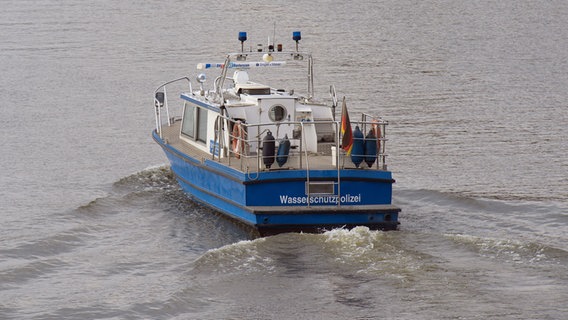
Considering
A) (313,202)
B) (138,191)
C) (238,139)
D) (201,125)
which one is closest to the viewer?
(313,202)

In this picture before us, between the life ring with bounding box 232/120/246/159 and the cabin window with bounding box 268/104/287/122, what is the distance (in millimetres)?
908

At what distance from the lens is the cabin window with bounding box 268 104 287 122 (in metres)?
22.1

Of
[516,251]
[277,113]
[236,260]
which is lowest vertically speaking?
[236,260]

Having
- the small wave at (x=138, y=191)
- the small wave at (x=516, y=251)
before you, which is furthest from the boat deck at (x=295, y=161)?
the small wave at (x=516, y=251)

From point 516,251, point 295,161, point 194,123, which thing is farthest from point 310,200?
point 194,123

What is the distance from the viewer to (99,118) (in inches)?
1294

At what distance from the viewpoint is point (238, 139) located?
2097 cm

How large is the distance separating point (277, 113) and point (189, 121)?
9.00 ft

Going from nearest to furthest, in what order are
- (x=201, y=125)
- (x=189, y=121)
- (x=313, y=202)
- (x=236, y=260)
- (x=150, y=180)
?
(x=236, y=260) < (x=313, y=202) < (x=201, y=125) < (x=189, y=121) < (x=150, y=180)

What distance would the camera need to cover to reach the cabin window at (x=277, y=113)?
72.6ft

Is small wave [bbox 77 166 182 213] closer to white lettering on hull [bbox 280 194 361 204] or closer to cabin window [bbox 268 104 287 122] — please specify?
cabin window [bbox 268 104 287 122]

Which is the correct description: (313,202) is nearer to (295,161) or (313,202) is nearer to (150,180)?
(295,161)

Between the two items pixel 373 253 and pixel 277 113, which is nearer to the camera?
pixel 373 253

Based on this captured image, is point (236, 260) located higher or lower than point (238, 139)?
lower
